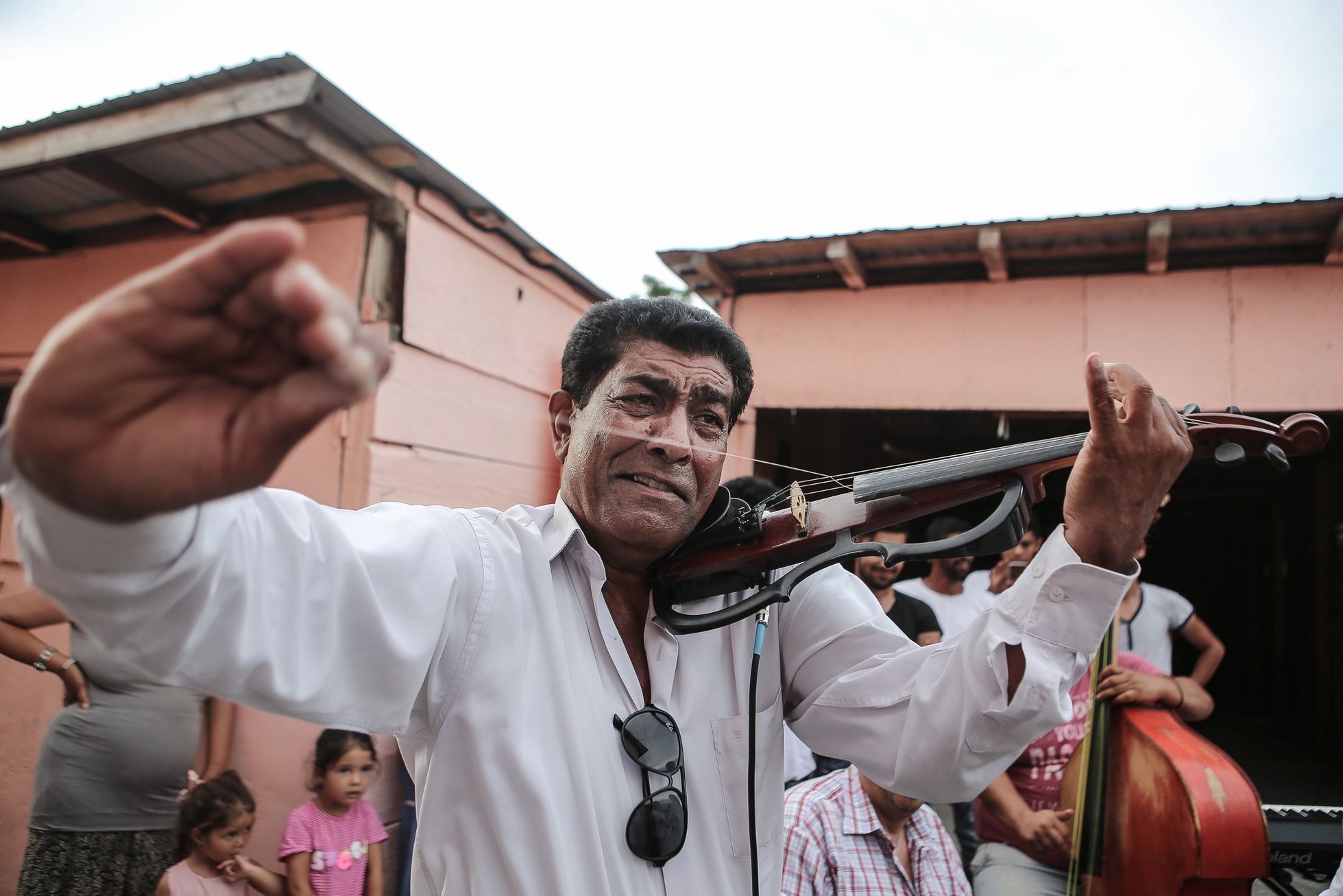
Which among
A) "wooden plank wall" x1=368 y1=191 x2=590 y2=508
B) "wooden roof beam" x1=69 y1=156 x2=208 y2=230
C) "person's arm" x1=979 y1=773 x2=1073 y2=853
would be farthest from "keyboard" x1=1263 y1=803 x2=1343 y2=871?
"wooden roof beam" x1=69 y1=156 x2=208 y2=230

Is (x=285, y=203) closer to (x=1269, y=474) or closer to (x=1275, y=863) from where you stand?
(x=1275, y=863)

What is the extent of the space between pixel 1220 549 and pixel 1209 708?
13814 mm

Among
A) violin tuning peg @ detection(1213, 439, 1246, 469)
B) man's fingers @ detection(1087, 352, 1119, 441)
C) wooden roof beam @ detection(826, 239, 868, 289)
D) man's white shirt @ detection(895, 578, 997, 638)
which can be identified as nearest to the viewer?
man's fingers @ detection(1087, 352, 1119, 441)

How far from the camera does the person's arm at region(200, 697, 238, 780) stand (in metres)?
3.98

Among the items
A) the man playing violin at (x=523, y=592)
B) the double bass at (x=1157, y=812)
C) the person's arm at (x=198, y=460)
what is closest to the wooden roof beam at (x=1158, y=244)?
the double bass at (x=1157, y=812)

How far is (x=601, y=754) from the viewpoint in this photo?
1.43 meters

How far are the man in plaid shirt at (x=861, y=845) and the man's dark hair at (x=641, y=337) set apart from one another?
1.71 meters

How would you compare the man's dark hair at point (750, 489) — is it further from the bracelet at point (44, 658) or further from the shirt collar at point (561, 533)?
the bracelet at point (44, 658)

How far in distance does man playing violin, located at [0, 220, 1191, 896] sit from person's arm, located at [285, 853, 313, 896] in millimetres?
2257

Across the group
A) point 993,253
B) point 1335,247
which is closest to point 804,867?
point 993,253

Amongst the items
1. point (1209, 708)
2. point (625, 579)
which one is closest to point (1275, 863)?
point (1209, 708)

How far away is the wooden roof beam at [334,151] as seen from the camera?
3582 millimetres

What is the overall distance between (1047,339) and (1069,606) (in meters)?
4.67

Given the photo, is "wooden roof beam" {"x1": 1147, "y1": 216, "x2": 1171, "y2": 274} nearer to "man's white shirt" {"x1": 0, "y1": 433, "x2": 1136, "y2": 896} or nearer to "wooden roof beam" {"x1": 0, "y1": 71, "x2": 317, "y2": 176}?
"man's white shirt" {"x1": 0, "y1": 433, "x2": 1136, "y2": 896}
